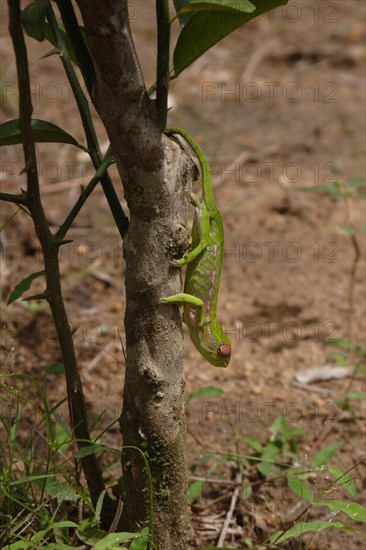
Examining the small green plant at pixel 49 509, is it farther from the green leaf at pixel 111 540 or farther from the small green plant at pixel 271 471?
the small green plant at pixel 271 471

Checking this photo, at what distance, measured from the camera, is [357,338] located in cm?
421

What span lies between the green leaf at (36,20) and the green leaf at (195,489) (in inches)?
70.9

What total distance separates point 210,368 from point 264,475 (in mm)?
1049

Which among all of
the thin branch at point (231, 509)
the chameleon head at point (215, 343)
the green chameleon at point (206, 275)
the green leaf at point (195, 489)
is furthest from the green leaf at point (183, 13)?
the thin branch at point (231, 509)

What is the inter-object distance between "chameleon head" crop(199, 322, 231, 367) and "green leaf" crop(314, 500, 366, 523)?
2.04 feet

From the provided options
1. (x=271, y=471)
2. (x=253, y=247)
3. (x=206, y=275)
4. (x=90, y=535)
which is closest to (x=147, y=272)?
(x=206, y=275)

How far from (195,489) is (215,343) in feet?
2.11

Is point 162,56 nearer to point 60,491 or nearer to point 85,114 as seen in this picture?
point 85,114

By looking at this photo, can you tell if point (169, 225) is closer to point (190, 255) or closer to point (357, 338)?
point (190, 255)

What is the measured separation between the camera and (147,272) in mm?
2088

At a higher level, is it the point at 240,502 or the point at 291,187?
the point at 291,187

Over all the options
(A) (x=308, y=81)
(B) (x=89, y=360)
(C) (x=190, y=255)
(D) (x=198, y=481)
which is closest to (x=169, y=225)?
(C) (x=190, y=255)

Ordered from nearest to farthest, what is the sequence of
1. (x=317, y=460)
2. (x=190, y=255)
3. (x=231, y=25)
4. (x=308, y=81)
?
(x=231, y=25) → (x=190, y=255) → (x=317, y=460) → (x=308, y=81)

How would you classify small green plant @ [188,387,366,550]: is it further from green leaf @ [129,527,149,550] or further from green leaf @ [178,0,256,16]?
green leaf @ [178,0,256,16]
